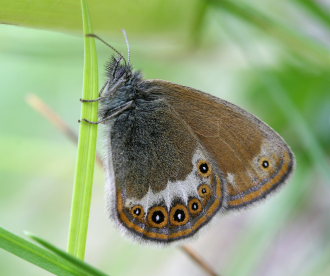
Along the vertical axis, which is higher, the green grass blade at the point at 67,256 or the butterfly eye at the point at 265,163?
the butterfly eye at the point at 265,163

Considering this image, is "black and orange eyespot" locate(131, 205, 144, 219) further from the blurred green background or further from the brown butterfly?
the blurred green background

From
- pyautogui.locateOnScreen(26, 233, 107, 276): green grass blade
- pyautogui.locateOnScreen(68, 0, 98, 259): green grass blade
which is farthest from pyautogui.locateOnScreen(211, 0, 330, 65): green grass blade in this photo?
pyautogui.locateOnScreen(26, 233, 107, 276): green grass blade

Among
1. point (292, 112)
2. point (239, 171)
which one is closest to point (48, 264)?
point (239, 171)

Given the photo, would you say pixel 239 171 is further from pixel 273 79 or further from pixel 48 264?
pixel 48 264

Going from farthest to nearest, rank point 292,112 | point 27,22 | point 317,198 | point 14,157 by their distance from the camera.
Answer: point 317,198, point 14,157, point 292,112, point 27,22

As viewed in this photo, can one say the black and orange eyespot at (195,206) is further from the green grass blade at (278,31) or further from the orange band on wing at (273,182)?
the green grass blade at (278,31)

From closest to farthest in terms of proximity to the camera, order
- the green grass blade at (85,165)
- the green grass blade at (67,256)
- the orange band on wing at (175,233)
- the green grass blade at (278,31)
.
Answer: the green grass blade at (67,256), the green grass blade at (85,165), the orange band on wing at (175,233), the green grass blade at (278,31)

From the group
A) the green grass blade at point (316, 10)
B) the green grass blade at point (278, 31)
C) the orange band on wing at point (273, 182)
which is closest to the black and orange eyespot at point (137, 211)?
the orange band on wing at point (273, 182)
